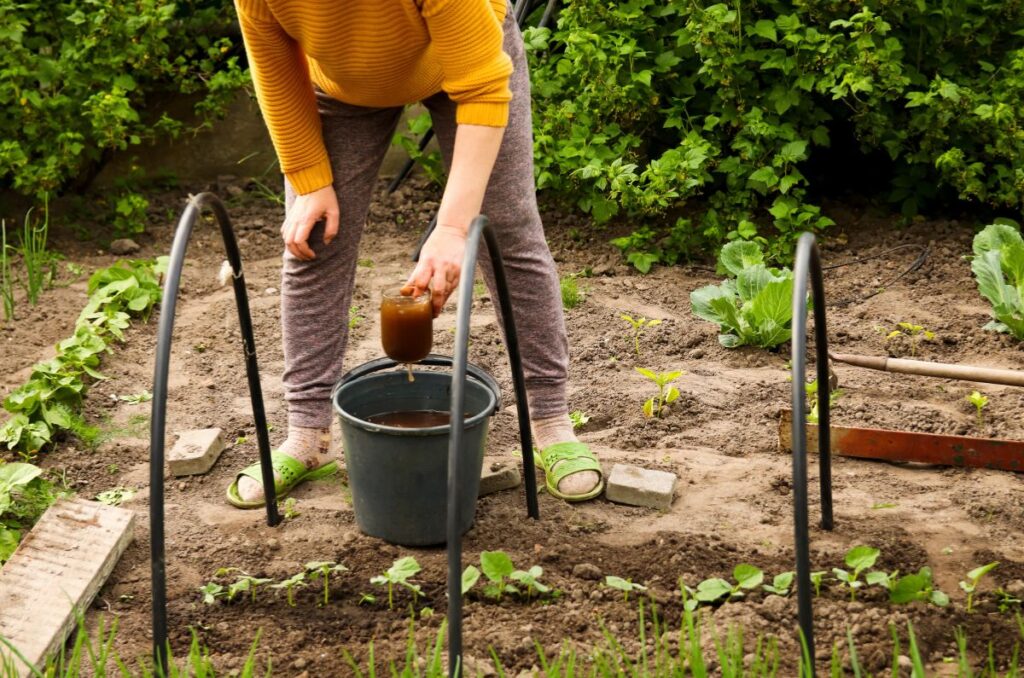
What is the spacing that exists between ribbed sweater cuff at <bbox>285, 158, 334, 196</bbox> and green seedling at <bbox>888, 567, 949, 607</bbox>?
1462 mm

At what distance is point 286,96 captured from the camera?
250 cm

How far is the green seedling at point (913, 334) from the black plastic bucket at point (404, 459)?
1.65m

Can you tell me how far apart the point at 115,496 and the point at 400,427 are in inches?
34.9

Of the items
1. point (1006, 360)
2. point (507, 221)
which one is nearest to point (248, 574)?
point (507, 221)

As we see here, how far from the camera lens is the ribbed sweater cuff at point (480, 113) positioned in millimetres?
2305

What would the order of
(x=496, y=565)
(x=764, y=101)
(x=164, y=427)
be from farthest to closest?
(x=764, y=101), (x=496, y=565), (x=164, y=427)

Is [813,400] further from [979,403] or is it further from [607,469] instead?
[607,469]

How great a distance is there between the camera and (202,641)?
2.27 metres

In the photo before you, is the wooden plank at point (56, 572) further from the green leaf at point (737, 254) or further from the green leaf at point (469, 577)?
the green leaf at point (737, 254)

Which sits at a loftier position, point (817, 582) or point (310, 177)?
point (310, 177)

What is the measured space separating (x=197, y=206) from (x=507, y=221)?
0.86 metres

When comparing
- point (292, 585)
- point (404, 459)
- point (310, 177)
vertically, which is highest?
point (310, 177)

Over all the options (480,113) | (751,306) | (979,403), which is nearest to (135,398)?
(480,113)

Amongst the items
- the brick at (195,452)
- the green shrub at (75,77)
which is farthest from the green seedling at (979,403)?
the green shrub at (75,77)
